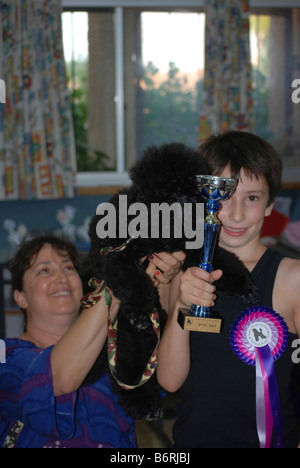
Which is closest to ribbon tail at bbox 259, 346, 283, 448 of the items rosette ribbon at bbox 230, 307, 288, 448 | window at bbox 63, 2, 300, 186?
rosette ribbon at bbox 230, 307, 288, 448

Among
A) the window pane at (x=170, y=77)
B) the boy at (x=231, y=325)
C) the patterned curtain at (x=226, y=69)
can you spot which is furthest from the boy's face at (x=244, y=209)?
the window pane at (x=170, y=77)

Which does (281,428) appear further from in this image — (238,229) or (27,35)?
(27,35)

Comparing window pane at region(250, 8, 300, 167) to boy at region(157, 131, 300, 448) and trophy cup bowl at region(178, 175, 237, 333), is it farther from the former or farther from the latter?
trophy cup bowl at region(178, 175, 237, 333)

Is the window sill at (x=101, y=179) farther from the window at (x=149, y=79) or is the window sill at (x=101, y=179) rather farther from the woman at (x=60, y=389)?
the woman at (x=60, y=389)

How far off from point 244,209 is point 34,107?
9.63ft

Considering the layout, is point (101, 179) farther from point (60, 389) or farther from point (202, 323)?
point (202, 323)

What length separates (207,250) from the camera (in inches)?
41.0

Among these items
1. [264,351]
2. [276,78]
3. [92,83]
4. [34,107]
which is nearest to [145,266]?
[264,351]

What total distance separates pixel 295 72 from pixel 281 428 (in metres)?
3.81

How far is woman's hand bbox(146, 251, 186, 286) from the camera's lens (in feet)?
3.68

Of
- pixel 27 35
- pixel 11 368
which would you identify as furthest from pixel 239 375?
pixel 27 35

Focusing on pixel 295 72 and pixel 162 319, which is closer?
pixel 162 319

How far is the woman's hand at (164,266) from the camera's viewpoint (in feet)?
3.68
